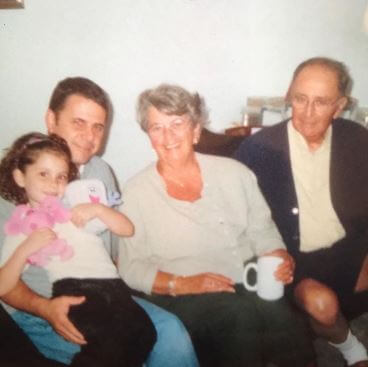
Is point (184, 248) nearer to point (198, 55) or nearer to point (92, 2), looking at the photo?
point (198, 55)

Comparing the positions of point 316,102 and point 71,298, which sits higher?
point 316,102

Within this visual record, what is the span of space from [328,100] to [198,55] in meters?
0.63

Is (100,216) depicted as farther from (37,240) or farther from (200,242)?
(200,242)

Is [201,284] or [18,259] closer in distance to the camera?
[18,259]

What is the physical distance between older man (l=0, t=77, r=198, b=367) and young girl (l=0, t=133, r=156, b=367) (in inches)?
1.5

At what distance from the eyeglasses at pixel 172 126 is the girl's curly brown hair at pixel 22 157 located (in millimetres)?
275

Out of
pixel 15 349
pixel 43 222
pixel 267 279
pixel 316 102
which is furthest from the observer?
pixel 316 102

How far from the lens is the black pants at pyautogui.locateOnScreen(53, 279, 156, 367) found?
1029 millimetres

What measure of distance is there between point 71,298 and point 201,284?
0.36m

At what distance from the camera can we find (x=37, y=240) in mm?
1081

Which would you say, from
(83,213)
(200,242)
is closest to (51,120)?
(83,213)

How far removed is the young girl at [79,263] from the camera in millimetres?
1049

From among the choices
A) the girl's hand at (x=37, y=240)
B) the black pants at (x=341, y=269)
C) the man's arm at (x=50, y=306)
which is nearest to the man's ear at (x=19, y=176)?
the girl's hand at (x=37, y=240)

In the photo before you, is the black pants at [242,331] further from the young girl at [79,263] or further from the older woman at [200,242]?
the young girl at [79,263]
